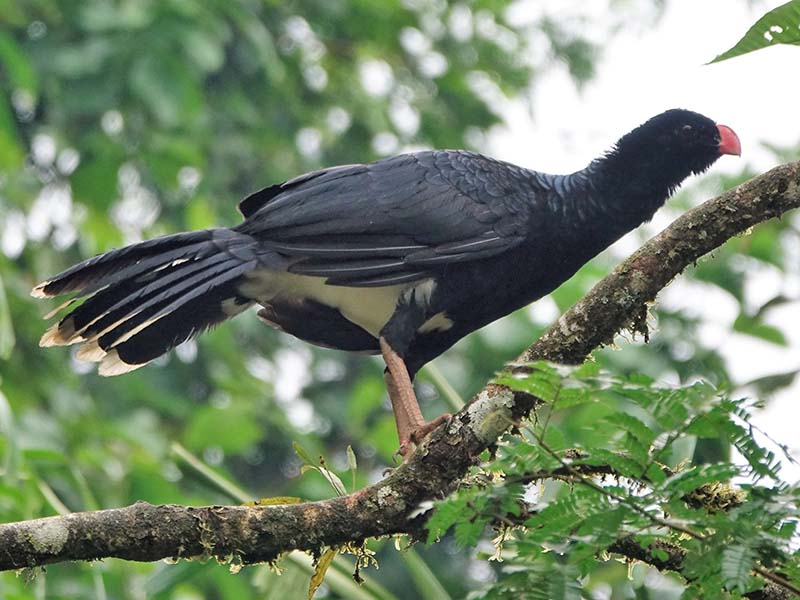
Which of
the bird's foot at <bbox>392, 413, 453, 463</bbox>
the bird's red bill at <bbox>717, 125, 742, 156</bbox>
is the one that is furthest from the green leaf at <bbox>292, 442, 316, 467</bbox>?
the bird's red bill at <bbox>717, 125, 742, 156</bbox>

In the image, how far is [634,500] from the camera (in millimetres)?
2355

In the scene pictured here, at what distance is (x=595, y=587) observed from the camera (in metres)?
4.42

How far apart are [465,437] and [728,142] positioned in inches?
73.2

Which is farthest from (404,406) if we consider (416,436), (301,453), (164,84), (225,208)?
(225,208)

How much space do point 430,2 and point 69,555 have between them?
8583 millimetres

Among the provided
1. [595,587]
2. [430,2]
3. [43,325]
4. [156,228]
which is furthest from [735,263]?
[430,2]

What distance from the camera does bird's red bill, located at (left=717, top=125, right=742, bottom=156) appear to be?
444 centimetres

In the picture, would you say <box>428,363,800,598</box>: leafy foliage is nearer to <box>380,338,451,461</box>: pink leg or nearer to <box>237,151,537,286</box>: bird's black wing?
<box>380,338,451,461</box>: pink leg

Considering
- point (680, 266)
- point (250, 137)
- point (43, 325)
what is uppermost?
point (250, 137)

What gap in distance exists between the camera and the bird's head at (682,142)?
4457 millimetres

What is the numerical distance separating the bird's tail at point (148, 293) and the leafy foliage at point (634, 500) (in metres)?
1.86

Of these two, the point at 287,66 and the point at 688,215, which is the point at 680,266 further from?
the point at 287,66

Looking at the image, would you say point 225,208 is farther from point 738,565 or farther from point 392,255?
point 738,565

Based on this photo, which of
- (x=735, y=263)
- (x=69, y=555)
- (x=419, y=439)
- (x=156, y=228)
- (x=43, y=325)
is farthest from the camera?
(x=156, y=228)
